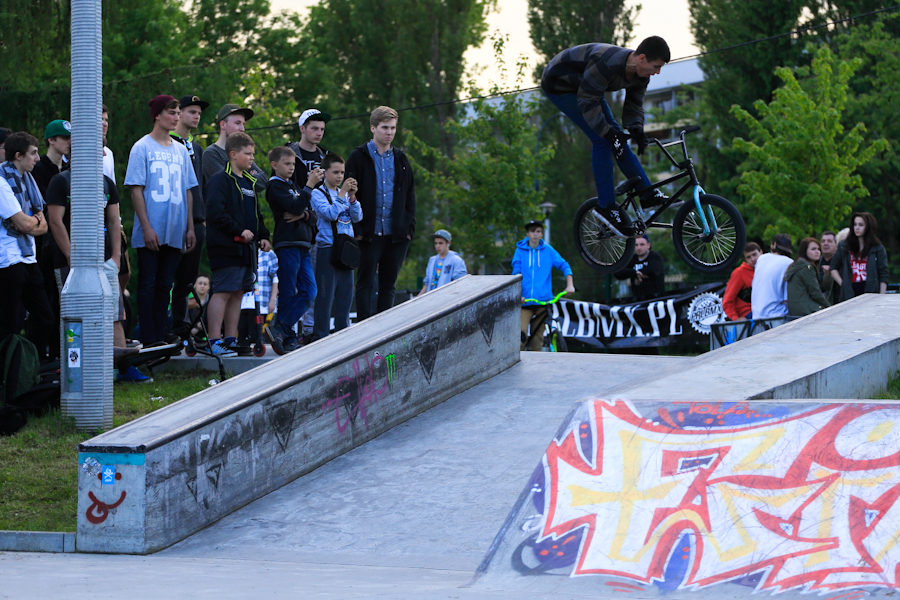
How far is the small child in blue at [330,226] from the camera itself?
828cm

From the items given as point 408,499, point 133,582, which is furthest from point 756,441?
point 133,582

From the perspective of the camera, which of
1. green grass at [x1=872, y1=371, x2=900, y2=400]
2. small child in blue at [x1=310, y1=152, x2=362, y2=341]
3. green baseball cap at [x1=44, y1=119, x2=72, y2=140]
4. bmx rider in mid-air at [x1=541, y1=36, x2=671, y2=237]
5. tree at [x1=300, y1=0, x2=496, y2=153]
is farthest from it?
tree at [x1=300, y1=0, x2=496, y2=153]

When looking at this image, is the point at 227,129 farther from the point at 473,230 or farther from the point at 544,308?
the point at 473,230

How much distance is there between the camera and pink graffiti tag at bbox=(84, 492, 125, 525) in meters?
4.77

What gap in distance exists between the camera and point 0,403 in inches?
264

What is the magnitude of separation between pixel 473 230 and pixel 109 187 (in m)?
19.9

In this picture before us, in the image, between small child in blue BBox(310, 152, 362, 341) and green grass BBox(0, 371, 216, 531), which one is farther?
small child in blue BBox(310, 152, 362, 341)

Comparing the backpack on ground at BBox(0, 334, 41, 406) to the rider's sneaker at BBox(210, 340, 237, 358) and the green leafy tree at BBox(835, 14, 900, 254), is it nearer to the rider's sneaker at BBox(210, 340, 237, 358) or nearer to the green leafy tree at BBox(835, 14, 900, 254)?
the rider's sneaker at BBox(210, 340, 237, 358)

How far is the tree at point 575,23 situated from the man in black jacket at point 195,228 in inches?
1083

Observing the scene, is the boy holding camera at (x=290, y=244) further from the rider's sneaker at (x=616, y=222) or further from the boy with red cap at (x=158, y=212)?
the rider's sneaker at (x=616, y=222)

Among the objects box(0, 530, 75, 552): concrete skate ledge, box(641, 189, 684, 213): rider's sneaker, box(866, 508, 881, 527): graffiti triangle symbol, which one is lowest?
box(0, 530, 75, 552): concrete skate ledge

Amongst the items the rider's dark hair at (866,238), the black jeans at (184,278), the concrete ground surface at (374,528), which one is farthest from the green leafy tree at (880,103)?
the concrete ground surface at (374,528)

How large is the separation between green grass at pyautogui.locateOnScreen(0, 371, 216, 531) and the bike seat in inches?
153

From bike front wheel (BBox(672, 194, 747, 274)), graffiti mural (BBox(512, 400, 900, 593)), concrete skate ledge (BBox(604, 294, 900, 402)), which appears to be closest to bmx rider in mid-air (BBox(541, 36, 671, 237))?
bike front wheel (BBox(672, 194, 747, 274))
